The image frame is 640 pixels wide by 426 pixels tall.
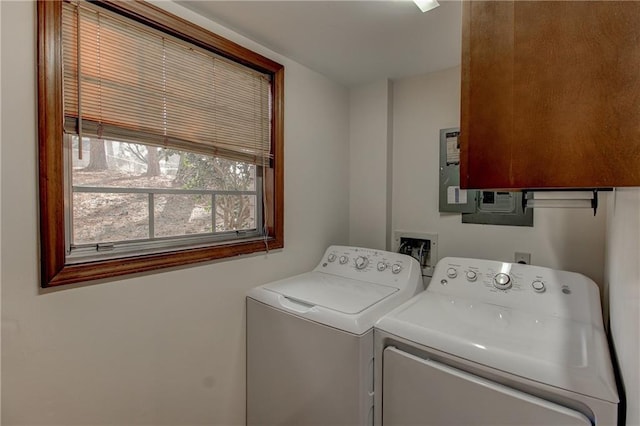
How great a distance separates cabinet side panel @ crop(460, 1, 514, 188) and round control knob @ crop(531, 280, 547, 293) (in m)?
1.06

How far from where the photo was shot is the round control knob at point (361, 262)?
1.83 meters

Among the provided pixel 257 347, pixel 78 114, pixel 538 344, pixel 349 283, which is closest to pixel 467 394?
pixel 538 344

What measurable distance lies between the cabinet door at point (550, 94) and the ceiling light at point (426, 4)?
820 mm

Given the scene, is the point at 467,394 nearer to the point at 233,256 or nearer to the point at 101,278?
the point at 233,256

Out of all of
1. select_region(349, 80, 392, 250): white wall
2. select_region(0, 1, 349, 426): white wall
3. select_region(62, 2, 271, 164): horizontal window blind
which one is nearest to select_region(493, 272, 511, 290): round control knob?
select_region(349, 80, 392, 250): white wall

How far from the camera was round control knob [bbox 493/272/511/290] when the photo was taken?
140 cm

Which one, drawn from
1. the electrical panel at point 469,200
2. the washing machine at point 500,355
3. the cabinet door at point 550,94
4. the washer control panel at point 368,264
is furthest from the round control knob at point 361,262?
the cabinet door at point 550,94

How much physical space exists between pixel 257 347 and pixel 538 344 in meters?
1.21

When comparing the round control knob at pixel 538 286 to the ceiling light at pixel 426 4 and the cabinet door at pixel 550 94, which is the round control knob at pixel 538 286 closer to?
the cabinet door at pixel 550 94

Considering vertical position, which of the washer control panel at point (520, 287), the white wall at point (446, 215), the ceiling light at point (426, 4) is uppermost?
the ceiling light at point (426, 4)

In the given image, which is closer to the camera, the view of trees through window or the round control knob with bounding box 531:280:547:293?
the view of trees through window

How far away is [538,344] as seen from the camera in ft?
3.33

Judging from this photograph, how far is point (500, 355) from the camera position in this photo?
968mm

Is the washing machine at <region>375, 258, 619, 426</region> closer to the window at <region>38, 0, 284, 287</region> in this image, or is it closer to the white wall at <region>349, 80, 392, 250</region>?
the white wall at <region>349, 80, 392, 250</region>
